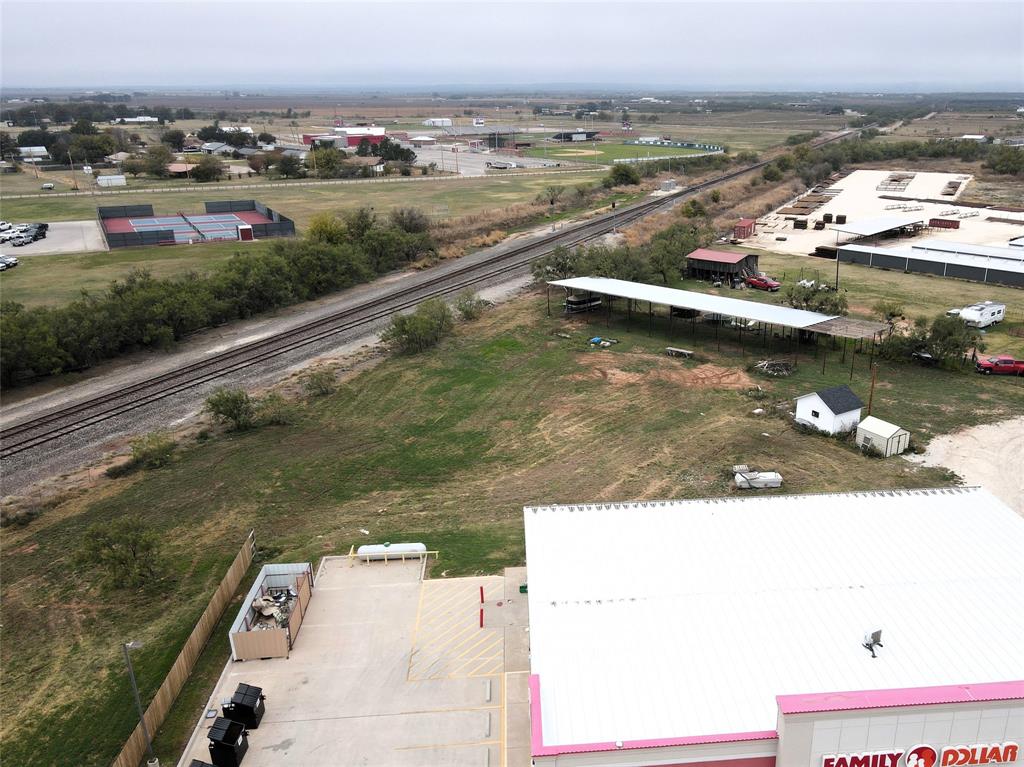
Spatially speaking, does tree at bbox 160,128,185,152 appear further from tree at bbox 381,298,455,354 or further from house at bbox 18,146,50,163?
tree at bbox 381,298,455,354

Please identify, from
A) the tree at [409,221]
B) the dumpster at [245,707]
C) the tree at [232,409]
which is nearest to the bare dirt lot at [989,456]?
the dumpster at [245,707]

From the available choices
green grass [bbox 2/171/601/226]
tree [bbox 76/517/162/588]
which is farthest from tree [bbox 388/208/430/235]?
tree [bbox 76/517/162/588]

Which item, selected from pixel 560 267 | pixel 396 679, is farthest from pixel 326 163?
pixel 396 679

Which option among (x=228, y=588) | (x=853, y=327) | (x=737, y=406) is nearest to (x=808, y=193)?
(x=853, y=327)

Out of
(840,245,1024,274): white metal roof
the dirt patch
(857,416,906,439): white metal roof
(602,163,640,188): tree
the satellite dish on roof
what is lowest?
the dirt patch

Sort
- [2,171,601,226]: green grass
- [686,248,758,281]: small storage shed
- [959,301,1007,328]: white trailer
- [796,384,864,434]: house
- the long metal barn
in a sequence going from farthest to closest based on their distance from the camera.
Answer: [2,171,601,226]: green grass < [686,248,758,281]: small storage shed < [959,301,1007,328]: white trailer < the long metal barn < [796,384,864,434]: house

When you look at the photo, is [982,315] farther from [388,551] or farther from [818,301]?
[388,551]

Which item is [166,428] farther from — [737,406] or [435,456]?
[737,406]
